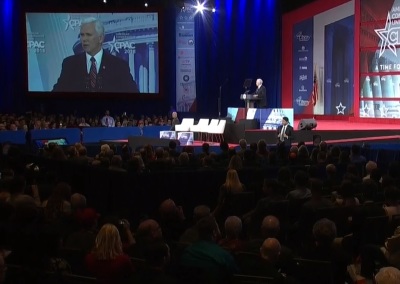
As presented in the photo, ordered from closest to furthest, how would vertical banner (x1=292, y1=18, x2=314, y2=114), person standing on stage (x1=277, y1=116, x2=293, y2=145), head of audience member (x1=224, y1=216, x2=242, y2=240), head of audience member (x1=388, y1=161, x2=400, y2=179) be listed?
head of audience member (x1=224, y1=216, x2=242, y2=240), head of audience member (x1=388, y1=161, x2=400, y2=179), person standing on stage (x1=277, y1=116, x2=293, y2=145), vertical banner (x1=292, y1=18, x2=314, y2=114)

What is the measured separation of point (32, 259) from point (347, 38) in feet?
62.4

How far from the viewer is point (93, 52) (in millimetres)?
24016

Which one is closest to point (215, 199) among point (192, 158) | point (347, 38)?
point (192, 158)

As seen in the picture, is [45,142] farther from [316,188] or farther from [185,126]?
[316,188]

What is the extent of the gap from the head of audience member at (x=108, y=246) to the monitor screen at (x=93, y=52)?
20011mm

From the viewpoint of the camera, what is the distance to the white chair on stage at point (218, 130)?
58.0 ft

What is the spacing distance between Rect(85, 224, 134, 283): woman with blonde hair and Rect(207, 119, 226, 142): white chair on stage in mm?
13234

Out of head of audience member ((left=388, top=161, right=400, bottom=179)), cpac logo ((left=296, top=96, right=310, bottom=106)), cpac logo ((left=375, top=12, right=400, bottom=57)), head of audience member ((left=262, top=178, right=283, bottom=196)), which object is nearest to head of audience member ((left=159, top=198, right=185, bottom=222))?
head of audience member ((left=262, top=178, right=283, bottom=196))

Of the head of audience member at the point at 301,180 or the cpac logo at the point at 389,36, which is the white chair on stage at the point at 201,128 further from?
the head of audience member at the point at 301,180

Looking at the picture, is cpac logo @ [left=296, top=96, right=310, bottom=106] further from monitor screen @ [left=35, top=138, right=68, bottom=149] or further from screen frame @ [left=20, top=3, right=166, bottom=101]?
monitor screen @ [left=35, top=138, right=68, bottom=149]

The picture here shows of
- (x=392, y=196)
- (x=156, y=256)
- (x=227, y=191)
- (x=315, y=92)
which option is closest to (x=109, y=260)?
(x=156, y=256)

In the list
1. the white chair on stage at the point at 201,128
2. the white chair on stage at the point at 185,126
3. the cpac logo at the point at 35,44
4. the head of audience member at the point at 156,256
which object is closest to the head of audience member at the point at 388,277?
the head of audience member at the point at 156,256

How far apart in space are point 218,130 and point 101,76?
7940mm

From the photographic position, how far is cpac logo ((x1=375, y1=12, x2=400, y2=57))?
1947cm
